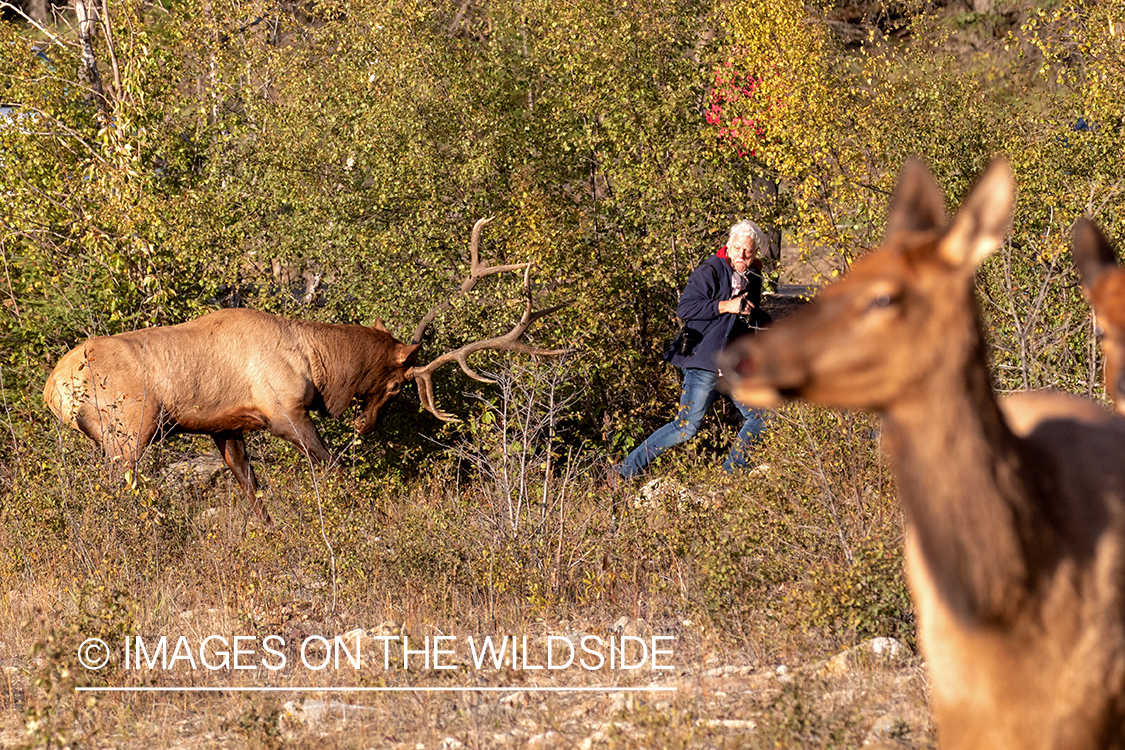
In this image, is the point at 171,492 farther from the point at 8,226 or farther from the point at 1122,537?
the point at 1122,537

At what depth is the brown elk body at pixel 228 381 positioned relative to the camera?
8.50m

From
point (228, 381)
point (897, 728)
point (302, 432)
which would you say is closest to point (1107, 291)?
point (897, 728)

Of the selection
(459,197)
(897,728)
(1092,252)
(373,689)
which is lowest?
(897,728)

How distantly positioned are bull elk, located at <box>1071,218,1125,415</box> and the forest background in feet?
13.0

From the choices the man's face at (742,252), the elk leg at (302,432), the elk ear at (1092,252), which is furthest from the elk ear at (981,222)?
the elk leg at (302,432)

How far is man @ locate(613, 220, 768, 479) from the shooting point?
27.1 feet

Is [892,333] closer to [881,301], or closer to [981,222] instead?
[881,301]

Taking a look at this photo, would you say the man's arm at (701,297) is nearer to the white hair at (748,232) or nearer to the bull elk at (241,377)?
the white hair at (748,232)

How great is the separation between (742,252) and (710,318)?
20.0 inches

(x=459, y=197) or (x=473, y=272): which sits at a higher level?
(x=459, y=197)

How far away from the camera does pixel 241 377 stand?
903cm

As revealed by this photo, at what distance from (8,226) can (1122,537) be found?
9280mm

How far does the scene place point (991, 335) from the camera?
751 centimetres

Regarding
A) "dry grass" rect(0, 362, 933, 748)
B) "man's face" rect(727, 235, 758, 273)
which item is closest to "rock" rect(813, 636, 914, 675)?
"dry grass" rect(0, 362, 933, 748)
